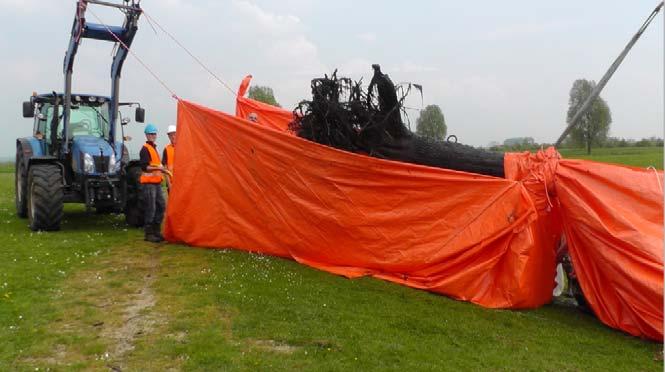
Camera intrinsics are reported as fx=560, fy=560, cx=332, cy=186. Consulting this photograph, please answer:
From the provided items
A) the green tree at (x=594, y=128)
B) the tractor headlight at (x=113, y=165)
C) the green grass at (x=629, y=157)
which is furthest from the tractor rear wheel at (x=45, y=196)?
the green tree at (x=594, y=128)

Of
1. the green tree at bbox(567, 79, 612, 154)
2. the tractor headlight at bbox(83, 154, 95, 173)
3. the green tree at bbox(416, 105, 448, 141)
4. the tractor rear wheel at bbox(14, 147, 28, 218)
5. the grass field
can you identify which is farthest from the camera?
the green tree at bbox(567, 79, 612, 154)

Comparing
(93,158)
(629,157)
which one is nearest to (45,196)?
(93,158)

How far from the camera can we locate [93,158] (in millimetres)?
9711

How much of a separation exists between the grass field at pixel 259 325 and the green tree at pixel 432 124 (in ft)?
6.99

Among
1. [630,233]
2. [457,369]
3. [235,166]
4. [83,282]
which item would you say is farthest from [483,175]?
[83,282]

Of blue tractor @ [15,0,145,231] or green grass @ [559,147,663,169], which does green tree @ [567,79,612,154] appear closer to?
green grass @ [559,147,663,169]

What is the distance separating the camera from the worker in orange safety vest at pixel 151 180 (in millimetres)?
8914

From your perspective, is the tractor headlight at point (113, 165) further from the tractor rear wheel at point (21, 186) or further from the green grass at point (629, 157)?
the green grass at point (629, 157)

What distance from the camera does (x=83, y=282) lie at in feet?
21.6

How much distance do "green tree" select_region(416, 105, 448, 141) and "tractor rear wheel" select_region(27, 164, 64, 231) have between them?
5.99 metres

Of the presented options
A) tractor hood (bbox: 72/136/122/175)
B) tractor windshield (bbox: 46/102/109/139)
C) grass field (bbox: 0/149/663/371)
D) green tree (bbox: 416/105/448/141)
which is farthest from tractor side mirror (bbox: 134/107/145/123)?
green tree (bbox: 416/105/448/141)

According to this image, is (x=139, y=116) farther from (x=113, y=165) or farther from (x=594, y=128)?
(x=594, y=128)

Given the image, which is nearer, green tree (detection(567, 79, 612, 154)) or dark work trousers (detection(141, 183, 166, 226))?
dark work trousers (detection(141, 183, 166, 226))

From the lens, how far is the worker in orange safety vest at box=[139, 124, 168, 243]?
891cm
